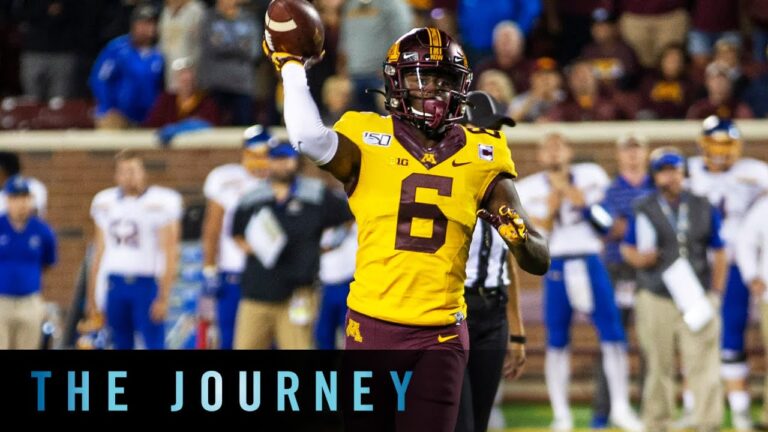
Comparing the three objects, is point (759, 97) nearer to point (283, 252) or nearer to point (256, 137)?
point (256, 137)

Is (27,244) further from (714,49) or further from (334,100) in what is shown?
(714,49)

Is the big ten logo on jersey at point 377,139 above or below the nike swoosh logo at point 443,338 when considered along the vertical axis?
above

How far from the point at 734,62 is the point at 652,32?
1011 mm

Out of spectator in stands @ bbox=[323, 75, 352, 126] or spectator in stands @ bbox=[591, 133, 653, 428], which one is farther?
spectator in stands @ bbox=[323, 75, 352, 126]

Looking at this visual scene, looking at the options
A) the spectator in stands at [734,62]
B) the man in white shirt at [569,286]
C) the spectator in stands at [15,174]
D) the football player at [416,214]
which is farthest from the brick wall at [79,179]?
the football player at [416,214]

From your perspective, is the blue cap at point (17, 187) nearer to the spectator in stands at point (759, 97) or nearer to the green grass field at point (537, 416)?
the green grass field at point (537, 416)

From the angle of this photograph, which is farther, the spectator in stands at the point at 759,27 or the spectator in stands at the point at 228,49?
the spectator in stands at the point at 759,27

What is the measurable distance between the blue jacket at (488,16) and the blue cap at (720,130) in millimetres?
2981

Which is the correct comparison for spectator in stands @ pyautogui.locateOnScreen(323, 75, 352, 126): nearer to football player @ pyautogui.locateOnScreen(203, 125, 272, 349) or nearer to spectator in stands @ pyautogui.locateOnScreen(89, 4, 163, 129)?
football player @ pyautogui.locateOnScreen(203, 125, 272, 349)

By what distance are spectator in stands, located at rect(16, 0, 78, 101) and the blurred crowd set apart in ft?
0.04

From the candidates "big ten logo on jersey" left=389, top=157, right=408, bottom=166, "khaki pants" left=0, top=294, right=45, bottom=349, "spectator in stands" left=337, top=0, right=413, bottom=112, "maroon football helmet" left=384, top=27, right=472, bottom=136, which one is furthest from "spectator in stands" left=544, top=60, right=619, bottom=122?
"big ten logo on jersey" left=389, top=157, right=408, bottom=166

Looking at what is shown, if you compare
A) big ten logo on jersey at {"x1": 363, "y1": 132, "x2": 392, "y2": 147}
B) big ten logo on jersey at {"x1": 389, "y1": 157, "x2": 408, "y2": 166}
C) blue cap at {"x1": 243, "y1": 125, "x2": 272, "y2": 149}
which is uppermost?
big ten logo on jersey at {"x1": 363, "y1": 132, "x2": 392, "y2": 147}

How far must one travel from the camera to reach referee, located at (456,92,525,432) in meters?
6.18

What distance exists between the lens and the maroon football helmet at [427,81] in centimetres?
520
